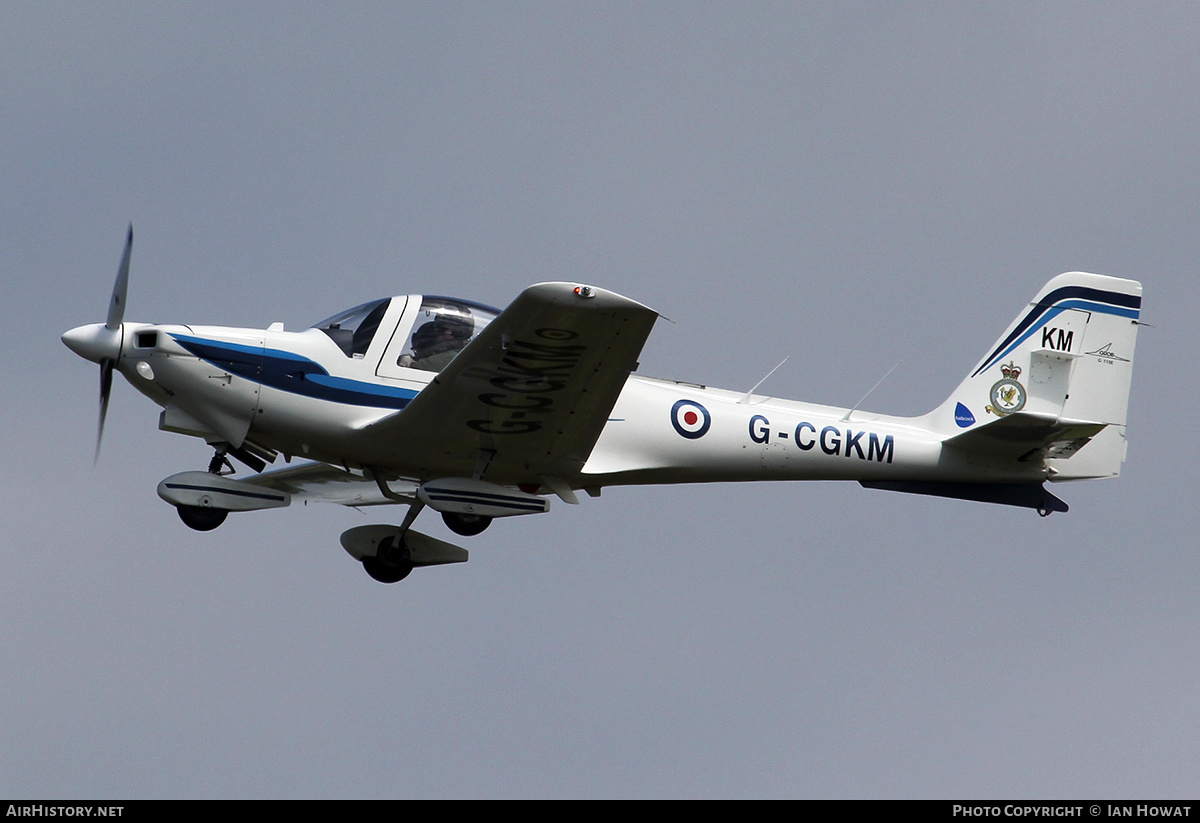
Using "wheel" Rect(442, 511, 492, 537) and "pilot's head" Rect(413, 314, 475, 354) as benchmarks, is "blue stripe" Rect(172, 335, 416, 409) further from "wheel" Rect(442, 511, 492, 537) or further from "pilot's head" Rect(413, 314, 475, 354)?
"wheel" Rect(442, 511, 492, 537)

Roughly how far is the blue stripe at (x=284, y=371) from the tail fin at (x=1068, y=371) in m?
5.94

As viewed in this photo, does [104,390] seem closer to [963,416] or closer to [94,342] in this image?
[94,342]

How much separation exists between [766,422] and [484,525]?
118 inches

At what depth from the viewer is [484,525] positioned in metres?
14.2

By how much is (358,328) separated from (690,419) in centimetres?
320

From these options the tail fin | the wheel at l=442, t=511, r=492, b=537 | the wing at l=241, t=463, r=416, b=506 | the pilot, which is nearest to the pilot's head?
the pilot

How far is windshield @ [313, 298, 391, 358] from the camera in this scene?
41.7 feet

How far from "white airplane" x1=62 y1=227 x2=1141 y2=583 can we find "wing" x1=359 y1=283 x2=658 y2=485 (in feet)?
0.06

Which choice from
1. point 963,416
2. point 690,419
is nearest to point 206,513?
point 690,419
